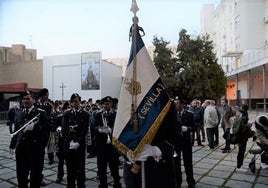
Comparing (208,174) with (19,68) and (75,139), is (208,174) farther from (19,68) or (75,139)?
(19,68)

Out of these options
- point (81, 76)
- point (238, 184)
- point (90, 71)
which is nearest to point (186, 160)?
point (238, 184)

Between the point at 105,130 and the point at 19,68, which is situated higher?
the point at 19,68

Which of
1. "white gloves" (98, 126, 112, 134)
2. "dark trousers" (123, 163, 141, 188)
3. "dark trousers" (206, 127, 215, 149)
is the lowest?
"dark trousers" (206, 127, 215, 149)

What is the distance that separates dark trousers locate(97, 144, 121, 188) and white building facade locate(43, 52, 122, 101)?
3405 centimetres

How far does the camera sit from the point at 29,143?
16.0 ft

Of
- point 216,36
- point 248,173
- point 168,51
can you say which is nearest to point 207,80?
point 168,51

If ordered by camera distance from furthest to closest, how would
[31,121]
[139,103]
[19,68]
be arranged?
[19,68], [31,121], [139,103]

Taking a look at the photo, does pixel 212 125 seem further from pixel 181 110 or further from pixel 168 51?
pixel 168 51

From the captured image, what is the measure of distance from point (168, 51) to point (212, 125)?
21.5m

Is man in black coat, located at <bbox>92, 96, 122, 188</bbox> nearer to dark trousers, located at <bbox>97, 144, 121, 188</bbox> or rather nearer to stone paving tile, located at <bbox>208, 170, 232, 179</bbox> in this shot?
dark trousers, located at <bbox>97, 144, 121, 188</bbox>

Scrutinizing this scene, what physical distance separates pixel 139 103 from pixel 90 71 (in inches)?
1504

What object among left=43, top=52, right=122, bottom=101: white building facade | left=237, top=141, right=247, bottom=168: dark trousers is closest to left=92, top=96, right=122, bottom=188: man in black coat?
left=237, top=141, right=247, bottom=168: dark trousers

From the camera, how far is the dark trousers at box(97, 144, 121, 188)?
5.37 m

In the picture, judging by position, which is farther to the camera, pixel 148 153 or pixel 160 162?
pixel 160 162
